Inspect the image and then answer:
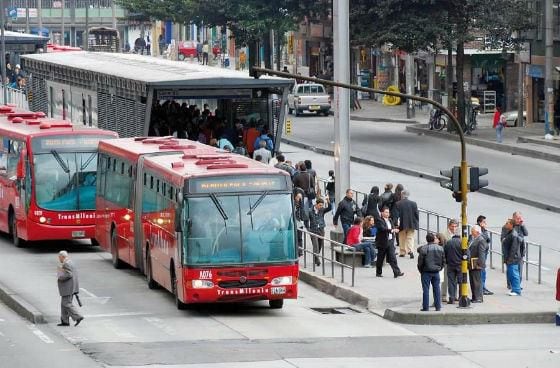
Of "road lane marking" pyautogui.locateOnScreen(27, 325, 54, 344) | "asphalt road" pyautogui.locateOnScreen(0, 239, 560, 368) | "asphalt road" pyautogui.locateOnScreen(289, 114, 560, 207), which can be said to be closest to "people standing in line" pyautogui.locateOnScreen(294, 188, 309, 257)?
"asphalt road" pyautogui.locateOnScreen(0, 239, 560, 368)

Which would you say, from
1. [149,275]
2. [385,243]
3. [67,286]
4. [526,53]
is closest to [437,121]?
[526,53]

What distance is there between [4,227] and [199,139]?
5.61m

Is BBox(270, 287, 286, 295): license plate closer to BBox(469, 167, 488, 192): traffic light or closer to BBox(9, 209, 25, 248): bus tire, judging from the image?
BBox(469, 167, 488, 192): traffic light

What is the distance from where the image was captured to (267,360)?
2470cm

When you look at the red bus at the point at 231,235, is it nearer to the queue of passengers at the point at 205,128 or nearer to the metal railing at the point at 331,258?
the metal railing at the point at 331,258

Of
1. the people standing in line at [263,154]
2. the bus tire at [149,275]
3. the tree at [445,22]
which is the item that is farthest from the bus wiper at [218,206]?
the tree at [445,22]

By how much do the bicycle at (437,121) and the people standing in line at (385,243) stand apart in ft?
110

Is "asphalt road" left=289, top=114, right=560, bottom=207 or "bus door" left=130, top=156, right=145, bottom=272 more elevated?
"bus door" left=130, top=156, right=145, bottom=272

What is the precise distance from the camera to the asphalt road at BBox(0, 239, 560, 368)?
2483cm

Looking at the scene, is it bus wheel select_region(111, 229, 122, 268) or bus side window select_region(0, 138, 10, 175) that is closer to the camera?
bus wheel select_region(111, 229, 122, 268)

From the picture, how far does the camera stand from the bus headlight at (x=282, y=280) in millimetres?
28734

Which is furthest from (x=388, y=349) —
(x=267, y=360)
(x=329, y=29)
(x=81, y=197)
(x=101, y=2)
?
(x=101, y=2)

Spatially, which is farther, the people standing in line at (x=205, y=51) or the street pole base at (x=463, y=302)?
the people standing in line at (x=205, y=51)

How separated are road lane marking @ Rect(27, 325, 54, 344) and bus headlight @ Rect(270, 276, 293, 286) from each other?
4.14 metres
